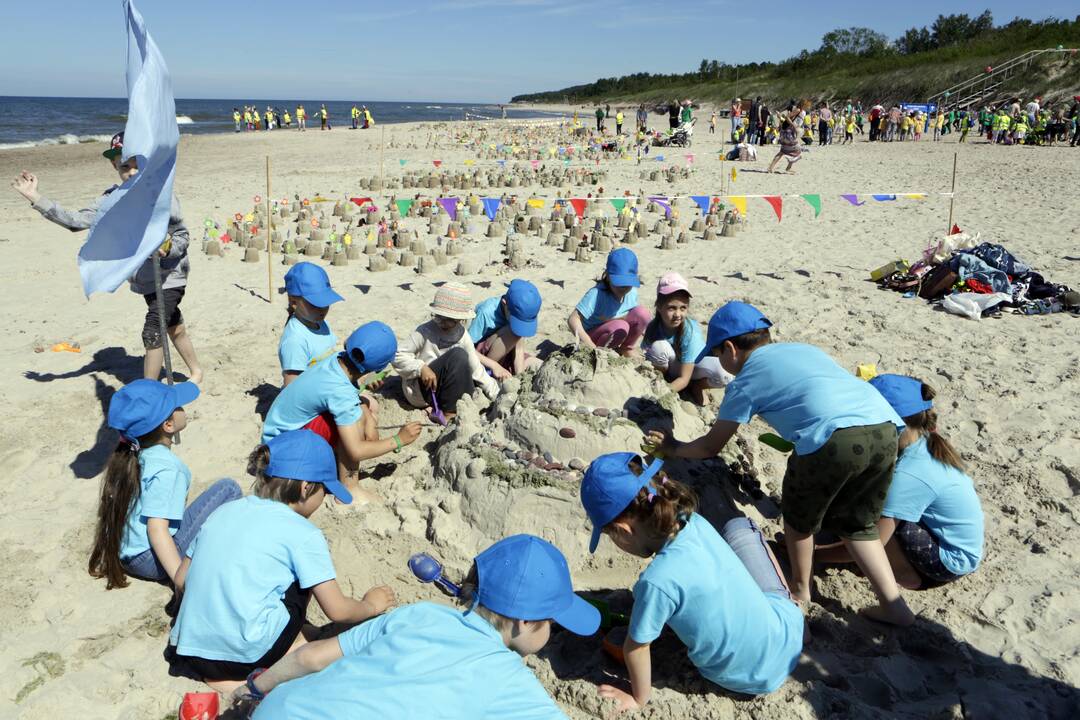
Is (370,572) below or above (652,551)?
below

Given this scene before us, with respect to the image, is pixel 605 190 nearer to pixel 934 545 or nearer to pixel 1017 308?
pixel 1017 308

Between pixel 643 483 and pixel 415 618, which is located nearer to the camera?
pixel 415 618

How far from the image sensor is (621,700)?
2.62 m

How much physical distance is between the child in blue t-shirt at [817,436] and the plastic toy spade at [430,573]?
137 cm

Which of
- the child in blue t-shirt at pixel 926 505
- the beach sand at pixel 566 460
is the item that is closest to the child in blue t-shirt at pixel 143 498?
the beach sand at pixel 566 460

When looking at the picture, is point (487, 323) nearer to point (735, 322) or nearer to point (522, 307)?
point (522, 307)

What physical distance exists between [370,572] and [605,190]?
37.5 ft

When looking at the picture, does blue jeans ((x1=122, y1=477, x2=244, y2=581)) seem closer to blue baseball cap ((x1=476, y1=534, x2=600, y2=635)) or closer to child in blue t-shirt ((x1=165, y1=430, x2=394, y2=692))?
child in blue t-shirt ((x1=165, y1=430, x2=394, y2=692))

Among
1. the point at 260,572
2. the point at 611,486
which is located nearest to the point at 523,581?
the point at 611,486

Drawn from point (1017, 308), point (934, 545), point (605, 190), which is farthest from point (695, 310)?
point (605, 190)

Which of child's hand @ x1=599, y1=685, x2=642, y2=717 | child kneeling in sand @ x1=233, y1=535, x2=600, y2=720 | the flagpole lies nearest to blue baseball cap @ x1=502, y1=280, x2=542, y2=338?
the flagpole

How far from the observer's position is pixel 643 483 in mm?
2480

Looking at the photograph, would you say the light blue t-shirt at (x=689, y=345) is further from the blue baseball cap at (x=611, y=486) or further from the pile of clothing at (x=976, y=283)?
the pile of clothing at (x=976, y=283)

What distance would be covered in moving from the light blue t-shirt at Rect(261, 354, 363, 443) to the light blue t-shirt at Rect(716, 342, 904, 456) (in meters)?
1.97
